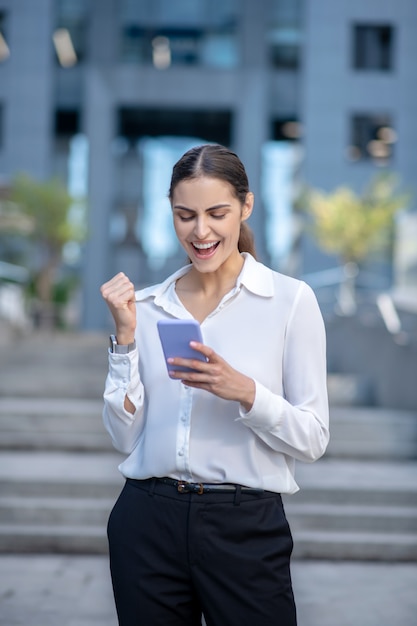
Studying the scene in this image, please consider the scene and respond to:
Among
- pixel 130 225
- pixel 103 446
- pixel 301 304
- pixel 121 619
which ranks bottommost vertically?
pixel 130 225

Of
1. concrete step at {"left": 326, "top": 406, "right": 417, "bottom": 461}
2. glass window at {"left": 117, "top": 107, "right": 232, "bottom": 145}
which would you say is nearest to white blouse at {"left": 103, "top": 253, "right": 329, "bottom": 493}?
concrete step at {"left": 326, "top": 406, "right": 417, "bottom": 461}

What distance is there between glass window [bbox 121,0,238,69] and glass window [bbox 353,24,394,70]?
345 cm

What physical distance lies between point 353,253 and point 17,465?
14328 millimetres

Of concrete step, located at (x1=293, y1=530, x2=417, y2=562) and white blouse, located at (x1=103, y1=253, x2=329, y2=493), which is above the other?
white blouse, located at (x1=103, y1=253, x2=329, y2=493)

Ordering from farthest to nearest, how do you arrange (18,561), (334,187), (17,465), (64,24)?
(64,24) < (334,187) < (17,465) < (18,561)

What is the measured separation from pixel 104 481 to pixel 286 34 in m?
23.3

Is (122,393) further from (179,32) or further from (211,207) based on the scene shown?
(179,32)

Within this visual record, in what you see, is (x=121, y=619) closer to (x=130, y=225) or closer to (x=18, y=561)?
(x=18, y=561)

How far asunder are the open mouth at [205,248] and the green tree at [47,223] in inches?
671

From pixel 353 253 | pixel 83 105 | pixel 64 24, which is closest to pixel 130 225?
pixel 83 105

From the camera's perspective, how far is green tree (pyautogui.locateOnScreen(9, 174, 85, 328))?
18969 mm

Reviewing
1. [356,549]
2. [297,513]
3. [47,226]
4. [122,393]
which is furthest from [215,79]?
[122,393]

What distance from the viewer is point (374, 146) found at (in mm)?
25422

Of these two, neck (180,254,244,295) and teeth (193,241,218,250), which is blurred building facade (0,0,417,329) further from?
teeth (193,241,218,250)
